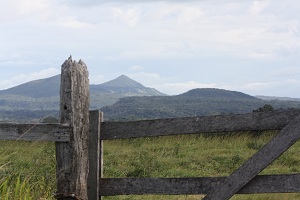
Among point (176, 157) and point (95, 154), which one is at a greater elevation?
point (95, 154)

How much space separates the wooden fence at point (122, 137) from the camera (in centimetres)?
536

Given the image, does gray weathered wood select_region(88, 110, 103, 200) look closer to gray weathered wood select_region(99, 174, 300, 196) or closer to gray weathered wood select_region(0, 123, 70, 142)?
gray weathered wood select_region(99, 174, 300, 196)

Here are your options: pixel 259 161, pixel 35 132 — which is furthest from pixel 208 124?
pixel 35 132

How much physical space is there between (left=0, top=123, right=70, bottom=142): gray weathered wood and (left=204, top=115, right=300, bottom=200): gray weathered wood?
1871 millimetres

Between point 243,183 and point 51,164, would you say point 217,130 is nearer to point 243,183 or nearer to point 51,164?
point 243,183

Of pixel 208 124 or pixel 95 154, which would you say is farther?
pixel 95 154

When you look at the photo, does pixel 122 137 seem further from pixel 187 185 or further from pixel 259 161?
pixel 259 161

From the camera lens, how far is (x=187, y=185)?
18.4 feet

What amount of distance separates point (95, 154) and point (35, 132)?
2.54 ft

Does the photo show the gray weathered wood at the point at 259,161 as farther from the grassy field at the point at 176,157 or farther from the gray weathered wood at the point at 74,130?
the grassy field at the point at 176,157

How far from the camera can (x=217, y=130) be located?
5.50 m

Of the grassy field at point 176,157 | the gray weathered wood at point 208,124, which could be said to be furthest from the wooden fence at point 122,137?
the grassy field at point 176,157

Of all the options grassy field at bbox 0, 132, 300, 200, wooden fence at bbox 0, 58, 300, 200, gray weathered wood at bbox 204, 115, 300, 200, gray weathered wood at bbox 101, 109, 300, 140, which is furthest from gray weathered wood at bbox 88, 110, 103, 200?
grassy field at bbox 0, 132, 300, 200

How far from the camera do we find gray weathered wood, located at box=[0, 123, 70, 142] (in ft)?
19.0
